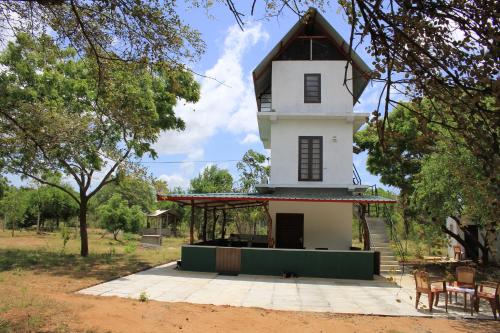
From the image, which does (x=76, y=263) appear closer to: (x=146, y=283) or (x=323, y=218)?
(x=146, y=283)

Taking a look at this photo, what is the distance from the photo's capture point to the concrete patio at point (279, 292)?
457 inches

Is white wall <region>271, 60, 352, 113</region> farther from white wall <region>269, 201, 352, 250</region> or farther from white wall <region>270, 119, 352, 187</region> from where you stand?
white wall <region>269, 201, 352, 250</region>

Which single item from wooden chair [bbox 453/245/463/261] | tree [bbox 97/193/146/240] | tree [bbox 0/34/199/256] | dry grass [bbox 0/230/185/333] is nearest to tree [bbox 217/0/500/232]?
tree [bbox 0/34/199/256]

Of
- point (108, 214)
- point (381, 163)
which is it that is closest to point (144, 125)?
point (381, 163)

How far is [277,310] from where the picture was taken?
36.0ft

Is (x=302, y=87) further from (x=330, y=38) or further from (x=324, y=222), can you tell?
(x=324, y=222)

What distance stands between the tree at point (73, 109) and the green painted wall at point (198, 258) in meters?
4.34

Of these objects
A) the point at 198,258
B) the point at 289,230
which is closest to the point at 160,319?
the point at 198,258

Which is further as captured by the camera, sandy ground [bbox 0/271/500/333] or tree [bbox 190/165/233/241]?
tree [bbox 190/165/233/241]

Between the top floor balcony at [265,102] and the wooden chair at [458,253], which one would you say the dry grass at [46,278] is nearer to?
the top floor balcony at [265,102]

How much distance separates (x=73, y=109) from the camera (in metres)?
20.1

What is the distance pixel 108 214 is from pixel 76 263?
1587 centimetres

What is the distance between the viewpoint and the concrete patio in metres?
11.6

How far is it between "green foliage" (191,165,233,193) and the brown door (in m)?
18.4
